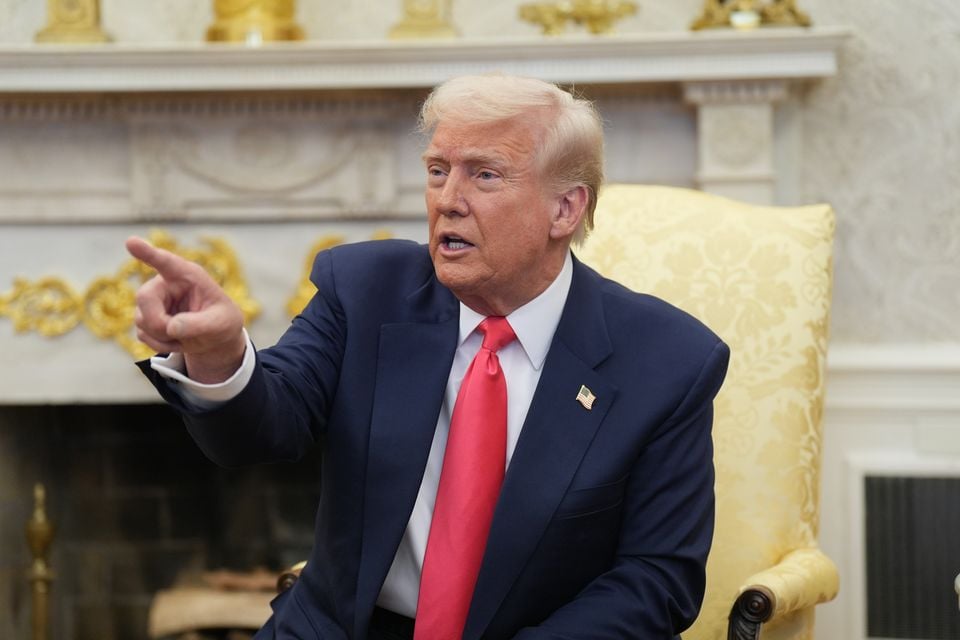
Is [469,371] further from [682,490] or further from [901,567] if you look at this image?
[901,567]

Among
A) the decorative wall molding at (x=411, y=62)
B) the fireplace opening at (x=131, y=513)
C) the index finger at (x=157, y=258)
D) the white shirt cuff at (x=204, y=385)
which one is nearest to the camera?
the index finger at (x=157, y=258)

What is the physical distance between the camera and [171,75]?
273 cm

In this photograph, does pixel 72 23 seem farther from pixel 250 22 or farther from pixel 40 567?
pixel 40 567

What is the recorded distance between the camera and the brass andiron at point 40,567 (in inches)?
119

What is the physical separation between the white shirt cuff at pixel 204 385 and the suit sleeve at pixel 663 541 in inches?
18.3

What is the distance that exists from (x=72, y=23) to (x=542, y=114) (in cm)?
165

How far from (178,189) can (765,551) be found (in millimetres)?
1558

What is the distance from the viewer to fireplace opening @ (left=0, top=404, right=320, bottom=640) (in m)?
3.19

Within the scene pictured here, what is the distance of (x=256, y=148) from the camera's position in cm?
288

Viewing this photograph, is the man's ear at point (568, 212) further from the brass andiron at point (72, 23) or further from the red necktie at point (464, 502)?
the brass andiron at point (72, 23)

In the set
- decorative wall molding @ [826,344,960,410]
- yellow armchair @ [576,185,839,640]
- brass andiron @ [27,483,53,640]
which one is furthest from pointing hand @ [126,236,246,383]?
brass andiron @ [27,483,53,640]

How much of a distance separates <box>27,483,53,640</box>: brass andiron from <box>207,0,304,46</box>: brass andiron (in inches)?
45.2

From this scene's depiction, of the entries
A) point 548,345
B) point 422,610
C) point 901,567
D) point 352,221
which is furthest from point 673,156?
point 422,610

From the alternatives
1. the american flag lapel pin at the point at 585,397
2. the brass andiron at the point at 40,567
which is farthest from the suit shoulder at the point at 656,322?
the brass andiron at the point at 40,567
